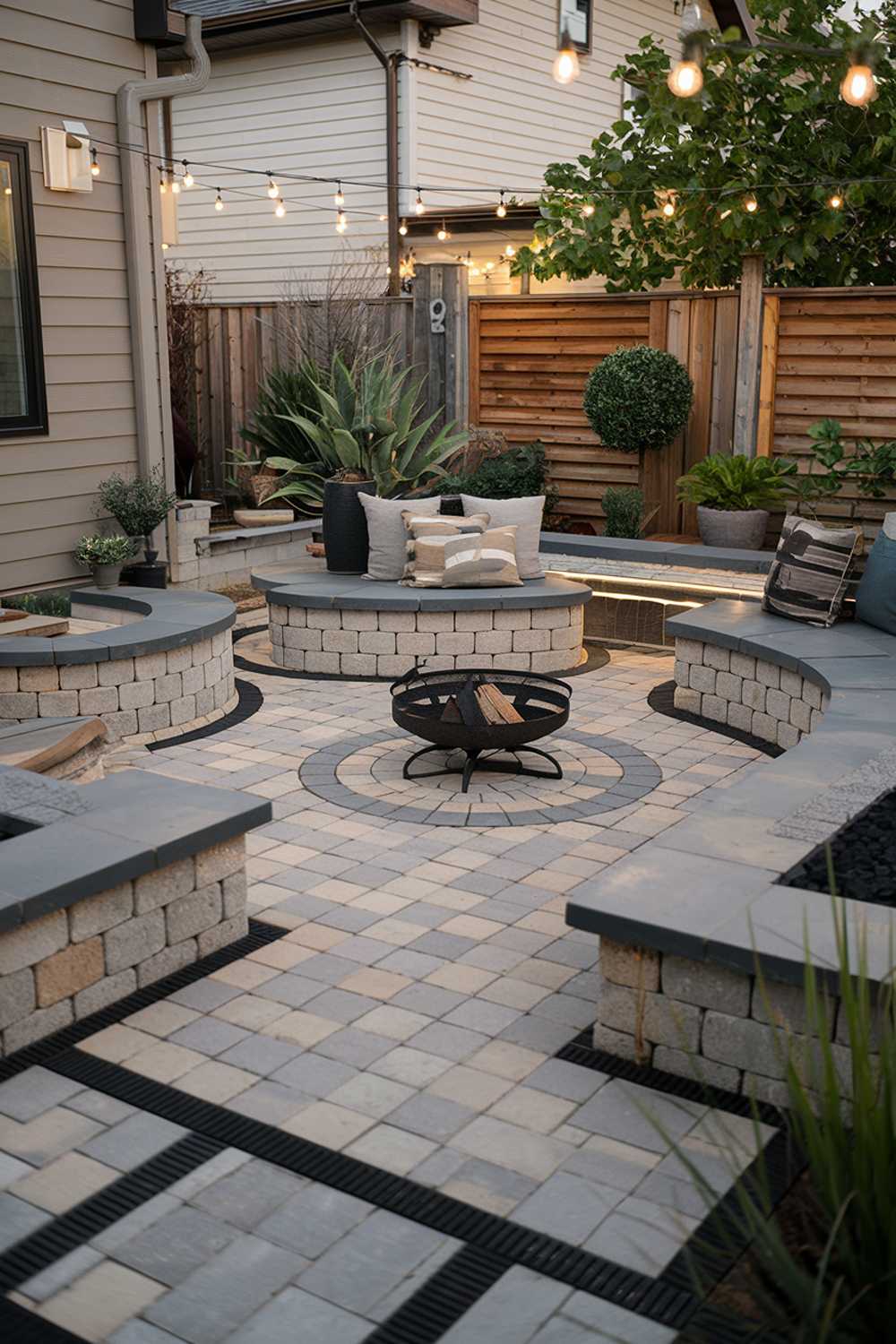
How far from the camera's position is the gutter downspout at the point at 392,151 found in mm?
12562

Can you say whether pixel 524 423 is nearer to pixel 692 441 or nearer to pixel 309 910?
pixel 692 441

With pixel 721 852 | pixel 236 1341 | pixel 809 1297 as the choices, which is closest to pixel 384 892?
pixel 721 852

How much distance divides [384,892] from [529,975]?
79cm

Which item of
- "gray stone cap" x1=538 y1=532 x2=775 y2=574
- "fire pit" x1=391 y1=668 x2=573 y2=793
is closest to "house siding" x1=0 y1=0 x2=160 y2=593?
"fire pit" x1=391 y1=668 x2=573 y2=793

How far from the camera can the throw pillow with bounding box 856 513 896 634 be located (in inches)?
261

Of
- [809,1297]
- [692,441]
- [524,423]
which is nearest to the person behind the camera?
[809,1297]

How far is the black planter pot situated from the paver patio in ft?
10.3

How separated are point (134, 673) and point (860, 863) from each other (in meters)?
3.85

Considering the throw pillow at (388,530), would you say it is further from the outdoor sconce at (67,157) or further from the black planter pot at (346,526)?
the outdoor sconce at (67,157)

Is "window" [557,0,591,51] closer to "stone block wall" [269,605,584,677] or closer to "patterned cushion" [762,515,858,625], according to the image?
"stone block wall" [269,605,584,677]

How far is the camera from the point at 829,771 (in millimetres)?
4574

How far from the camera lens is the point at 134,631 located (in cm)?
661

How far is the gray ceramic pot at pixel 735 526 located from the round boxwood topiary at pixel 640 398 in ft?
2.86

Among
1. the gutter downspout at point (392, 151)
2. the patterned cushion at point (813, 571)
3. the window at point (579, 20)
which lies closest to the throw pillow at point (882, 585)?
the patterned cushion at point (813, 571)
